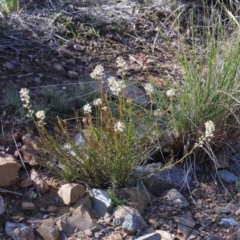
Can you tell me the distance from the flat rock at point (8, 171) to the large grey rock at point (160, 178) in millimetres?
771

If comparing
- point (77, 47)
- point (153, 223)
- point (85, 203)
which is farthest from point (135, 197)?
point (77, 47)

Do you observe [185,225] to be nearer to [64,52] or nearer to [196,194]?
[196,194]

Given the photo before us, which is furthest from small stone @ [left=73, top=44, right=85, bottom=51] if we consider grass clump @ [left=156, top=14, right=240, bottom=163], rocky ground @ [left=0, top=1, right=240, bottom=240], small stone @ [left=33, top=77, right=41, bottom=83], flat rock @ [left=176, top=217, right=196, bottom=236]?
flat rock @ [left=176, top=217, right=196, bottom=236]

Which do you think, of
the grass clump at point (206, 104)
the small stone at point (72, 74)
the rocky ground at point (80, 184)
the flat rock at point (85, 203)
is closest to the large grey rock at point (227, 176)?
the rocky ground at point (80, 184)

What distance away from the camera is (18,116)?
378 centimetres

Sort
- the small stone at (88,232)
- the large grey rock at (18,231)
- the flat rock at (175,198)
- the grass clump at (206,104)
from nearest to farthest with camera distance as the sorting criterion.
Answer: the large grey rock at (18,231), the small stone at (88,232), the flat rock at (175,198), the grass clump at (206,104)

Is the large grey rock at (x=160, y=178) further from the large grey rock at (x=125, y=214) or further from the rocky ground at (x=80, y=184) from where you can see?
the large grey rock at (x=125, y=214)

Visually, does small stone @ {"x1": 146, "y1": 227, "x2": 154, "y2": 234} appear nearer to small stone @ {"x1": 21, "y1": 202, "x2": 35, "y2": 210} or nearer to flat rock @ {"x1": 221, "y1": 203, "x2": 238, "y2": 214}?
flat rock @ {"x1": 221, "y1": 203, "x2": 238, "y2": 214}

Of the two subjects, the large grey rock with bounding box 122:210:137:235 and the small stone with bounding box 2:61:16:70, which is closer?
the large grey rock with bounding box 122:210:137:235

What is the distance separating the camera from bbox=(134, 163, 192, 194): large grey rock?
3.40 meters

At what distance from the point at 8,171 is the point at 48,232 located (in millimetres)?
505

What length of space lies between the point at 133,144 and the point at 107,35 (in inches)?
90.3

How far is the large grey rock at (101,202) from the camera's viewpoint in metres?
3.08

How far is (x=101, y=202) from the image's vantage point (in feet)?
10.2
